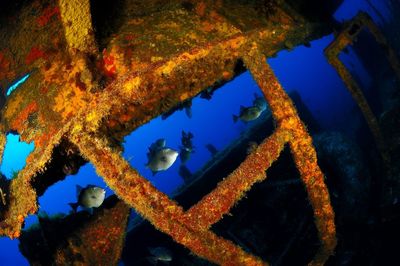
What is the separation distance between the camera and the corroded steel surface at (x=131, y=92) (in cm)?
208

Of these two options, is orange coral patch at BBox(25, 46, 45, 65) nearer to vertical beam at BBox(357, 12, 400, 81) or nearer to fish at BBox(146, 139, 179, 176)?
vertical beam at BBox(357, 12, 400, 81)

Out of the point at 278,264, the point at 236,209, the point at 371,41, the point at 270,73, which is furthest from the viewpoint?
the point at 371,41

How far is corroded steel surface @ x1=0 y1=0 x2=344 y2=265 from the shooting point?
2.08 m

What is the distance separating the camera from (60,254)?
3.38 metres

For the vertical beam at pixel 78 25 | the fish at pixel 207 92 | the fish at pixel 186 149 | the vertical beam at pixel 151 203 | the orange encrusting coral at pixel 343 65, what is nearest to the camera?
the vertical beam at pixel 151 203

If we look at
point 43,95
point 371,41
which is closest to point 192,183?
point 43,95

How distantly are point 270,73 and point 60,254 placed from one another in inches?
117

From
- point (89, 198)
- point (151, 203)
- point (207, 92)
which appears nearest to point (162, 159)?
point (89, 198)

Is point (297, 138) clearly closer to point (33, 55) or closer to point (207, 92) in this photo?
point (207, 92)

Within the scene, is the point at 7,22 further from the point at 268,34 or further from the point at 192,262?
the point at 192,262

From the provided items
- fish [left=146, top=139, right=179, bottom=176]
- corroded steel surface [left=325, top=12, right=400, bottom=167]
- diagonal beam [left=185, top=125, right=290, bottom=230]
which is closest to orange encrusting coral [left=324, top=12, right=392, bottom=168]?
corroded steel surface [left=325, top=12, right=400, bottom=167]

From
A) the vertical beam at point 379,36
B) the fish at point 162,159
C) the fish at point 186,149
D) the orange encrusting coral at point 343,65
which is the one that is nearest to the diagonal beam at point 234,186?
the orange encrusting coral at point 343,65

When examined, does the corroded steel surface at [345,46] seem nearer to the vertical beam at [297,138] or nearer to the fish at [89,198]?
the vertical beam at [297,138]

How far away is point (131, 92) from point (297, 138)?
54.2 inches
